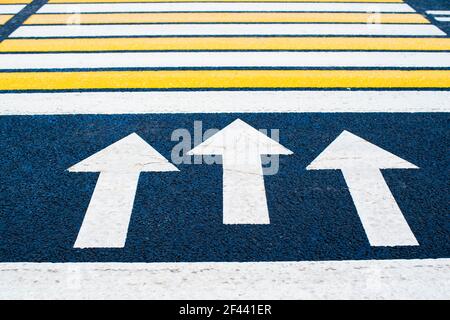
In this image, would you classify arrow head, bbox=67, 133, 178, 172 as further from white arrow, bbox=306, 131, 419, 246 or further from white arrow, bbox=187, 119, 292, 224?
white arrow, bbox=306, 131, 419, 246

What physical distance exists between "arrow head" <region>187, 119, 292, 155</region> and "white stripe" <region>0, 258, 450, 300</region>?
5.67 feet

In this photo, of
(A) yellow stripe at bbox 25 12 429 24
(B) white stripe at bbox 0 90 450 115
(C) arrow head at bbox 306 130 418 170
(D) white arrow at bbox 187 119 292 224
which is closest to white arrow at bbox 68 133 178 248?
(D) white arrow at bbox 187 119 292 224

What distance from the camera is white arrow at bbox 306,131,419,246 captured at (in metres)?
4.49

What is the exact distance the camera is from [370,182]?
516 cm

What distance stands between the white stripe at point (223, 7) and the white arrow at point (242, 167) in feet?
15.6

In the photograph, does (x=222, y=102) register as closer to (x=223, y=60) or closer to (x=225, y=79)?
(x=225, y=79)

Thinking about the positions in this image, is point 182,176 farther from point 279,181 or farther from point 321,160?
point 321,160

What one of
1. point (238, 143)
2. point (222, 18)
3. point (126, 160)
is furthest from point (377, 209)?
point (222, 18)

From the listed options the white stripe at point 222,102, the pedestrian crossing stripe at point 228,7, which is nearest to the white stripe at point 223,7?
the pedestrian crossing stripe at point 228,7

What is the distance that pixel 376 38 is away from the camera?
8.97 metres

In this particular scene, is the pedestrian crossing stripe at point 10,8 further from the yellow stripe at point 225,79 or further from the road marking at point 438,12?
the road marking at point 438,12

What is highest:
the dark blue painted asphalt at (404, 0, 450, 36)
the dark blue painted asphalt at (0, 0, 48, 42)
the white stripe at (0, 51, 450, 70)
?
the dark blue painted asphalt at (0, 0, 48, 42)

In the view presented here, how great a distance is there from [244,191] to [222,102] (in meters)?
1.94

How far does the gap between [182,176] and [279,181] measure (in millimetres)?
833
